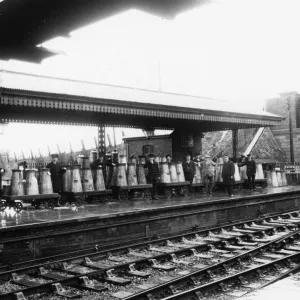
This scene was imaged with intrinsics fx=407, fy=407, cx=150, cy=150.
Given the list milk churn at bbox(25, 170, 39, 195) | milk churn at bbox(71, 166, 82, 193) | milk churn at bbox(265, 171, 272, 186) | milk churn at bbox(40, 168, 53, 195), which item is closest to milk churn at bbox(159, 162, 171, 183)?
milk churn at bbox(71, 166, 82, 193)

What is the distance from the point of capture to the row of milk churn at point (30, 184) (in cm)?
1031

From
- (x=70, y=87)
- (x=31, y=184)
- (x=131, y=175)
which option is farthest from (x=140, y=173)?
(x=31, y=184)

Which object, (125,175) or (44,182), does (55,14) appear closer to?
(44,182)

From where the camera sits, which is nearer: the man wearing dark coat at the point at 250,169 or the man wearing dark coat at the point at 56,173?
the man wearing dark coat at the point at 56,173

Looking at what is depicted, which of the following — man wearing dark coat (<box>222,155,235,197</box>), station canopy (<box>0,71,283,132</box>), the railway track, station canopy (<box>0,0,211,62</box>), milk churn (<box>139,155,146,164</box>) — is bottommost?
the railway track

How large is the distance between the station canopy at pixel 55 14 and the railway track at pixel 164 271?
4182mm

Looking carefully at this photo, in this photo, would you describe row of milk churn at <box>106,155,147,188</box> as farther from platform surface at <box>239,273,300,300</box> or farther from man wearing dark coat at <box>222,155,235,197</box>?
platform surface at <box>239,273,300,300</box>

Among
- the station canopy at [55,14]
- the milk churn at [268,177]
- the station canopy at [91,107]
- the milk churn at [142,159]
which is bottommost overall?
the milk churn at [268,177]

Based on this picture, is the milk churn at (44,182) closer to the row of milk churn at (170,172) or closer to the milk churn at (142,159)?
the row of milk churn at (170,172)

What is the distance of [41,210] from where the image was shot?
34.4 ft

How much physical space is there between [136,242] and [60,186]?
360 cm

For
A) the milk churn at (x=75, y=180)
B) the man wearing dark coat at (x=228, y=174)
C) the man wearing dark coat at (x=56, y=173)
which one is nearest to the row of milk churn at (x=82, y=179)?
the milk churn at (x=75, y=180)

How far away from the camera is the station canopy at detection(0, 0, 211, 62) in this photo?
1.37 metres

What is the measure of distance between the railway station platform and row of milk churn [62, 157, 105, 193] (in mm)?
555
